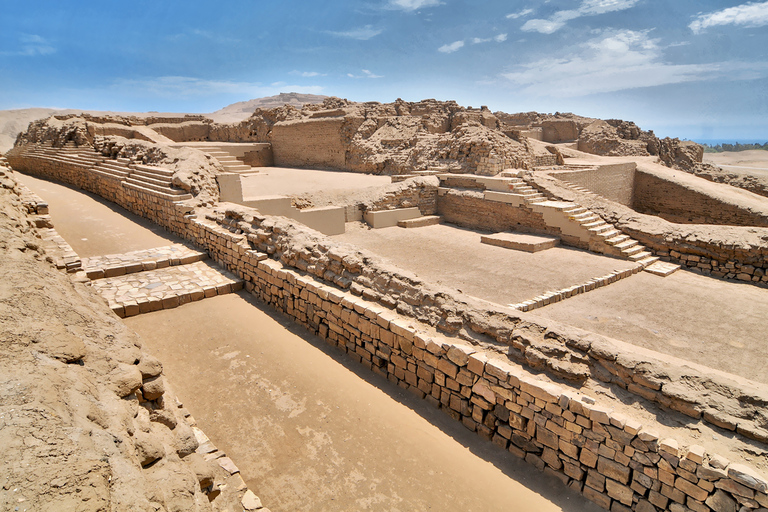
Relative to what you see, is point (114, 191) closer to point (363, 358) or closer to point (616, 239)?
point (363, 358)

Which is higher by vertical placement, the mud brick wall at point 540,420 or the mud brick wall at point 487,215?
the mud brick wall at point 487,215

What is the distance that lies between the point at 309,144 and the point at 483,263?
13.7 metres

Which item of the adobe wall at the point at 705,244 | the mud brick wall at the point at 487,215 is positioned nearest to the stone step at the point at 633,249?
the adobe wall at the point at 705,244

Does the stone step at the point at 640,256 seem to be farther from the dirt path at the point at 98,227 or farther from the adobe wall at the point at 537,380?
the dirt path at the point at 98,227

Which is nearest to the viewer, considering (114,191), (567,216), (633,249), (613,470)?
(613,470)

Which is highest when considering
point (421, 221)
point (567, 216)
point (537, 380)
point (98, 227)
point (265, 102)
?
point (265, 102)

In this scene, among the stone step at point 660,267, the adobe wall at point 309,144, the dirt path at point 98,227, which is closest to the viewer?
the dirt path at point 98,227

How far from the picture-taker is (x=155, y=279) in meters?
7.11

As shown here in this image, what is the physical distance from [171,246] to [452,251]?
6617 millimetres

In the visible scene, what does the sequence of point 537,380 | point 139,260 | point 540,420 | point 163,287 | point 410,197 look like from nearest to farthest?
1. point 540,420
2. point 537,380
3. point 163,287
4. point 139,260
5. point 410,197

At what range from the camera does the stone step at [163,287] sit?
6251mm

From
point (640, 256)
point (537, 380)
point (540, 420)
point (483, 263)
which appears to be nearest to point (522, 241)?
point (483, 263)

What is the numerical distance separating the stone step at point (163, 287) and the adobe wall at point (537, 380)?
1555 millimetres

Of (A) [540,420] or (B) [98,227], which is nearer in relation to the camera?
(A) [540,420]
